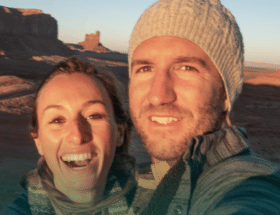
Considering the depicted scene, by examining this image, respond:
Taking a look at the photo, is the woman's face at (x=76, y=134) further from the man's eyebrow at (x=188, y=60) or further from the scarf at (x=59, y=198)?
the man's eyebrow at (x=188, y=60)

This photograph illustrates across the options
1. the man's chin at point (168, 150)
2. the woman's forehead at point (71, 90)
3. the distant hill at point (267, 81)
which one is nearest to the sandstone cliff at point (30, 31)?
the distant hill at point (267, 81)

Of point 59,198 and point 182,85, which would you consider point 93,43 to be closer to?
point 182,85

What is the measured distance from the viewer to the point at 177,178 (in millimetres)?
1412

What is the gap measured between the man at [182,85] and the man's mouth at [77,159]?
46cm

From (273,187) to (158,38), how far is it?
1.36 m

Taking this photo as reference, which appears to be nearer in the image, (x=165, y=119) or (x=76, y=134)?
(x=76, y=134)

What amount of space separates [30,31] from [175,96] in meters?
67.8

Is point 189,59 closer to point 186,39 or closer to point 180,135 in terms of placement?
point 186,39

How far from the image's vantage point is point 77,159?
181 centimetres

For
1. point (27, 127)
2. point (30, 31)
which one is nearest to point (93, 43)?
point (30, 31)

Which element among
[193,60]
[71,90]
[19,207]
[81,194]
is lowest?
[19,207]

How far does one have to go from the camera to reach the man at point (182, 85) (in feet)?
4.93

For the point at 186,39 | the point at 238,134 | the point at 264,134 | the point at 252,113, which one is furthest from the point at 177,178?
the point at 252,113

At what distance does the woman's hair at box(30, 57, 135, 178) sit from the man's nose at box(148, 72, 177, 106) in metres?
0.49
